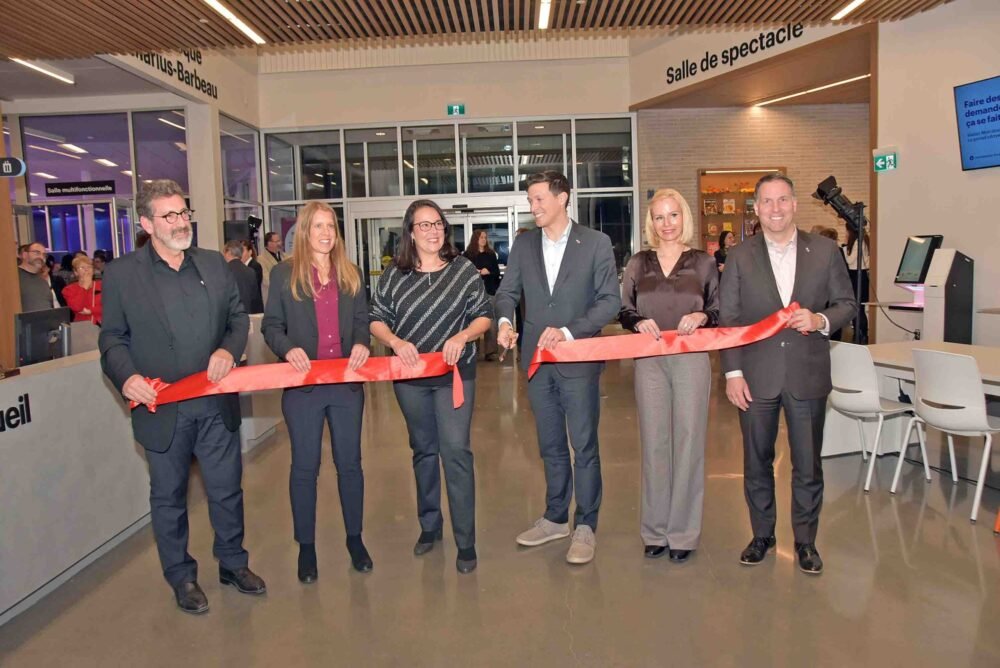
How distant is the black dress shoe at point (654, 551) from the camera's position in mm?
3744

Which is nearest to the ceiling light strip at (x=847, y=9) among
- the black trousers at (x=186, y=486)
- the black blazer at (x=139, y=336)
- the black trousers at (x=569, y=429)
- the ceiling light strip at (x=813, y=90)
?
the ceiling light strip at (x=813, y=90)

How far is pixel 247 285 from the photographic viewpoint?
8.45 meters

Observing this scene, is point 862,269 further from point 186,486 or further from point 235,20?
point 186,486

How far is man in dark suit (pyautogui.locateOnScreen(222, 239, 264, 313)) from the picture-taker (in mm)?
8328

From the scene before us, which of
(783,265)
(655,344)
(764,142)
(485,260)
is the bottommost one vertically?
(655,344)

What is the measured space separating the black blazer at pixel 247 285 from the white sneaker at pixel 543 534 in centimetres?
529

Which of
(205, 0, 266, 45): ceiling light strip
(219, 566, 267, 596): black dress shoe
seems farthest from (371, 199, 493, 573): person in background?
(205, 0, 266, 45): ceiling light strip

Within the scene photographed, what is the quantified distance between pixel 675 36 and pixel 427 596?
11.3 metres

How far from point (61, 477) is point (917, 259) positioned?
26.4ft

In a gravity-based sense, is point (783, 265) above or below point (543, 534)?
above

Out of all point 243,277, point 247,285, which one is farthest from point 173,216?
point 247,285

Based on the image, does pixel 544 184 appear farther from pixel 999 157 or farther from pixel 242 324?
pixel 999 157

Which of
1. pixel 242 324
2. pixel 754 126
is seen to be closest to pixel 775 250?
pixel 242 324

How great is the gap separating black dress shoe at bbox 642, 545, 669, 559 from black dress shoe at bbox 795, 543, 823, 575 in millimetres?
634
